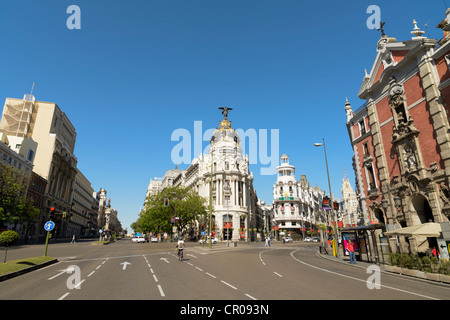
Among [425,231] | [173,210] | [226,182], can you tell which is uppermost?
[226,182]

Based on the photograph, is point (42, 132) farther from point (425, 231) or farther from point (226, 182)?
point (425, 231)

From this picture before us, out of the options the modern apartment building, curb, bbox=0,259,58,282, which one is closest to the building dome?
the modern apartment building

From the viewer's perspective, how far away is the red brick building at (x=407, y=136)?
20562 mm

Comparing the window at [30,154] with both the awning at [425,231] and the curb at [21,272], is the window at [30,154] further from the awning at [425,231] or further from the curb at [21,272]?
the awning at [425,231]

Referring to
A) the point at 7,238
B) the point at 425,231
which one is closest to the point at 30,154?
the point at 7,238

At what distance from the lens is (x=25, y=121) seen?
60.2 meters

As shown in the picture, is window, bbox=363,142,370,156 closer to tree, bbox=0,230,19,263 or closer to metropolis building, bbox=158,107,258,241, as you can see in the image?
tree, bbox=0,230,19,263

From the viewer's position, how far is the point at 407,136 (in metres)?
23.4

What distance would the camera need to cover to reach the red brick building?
20.6 metres

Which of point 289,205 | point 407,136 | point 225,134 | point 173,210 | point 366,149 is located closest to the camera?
point 407,136

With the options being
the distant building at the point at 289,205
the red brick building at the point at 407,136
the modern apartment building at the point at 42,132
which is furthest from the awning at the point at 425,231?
the distant building at the point at 289,205

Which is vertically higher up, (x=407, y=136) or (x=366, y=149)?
(x=366, y=149)
